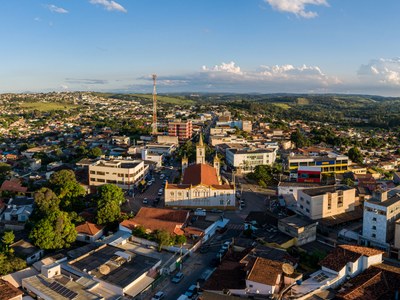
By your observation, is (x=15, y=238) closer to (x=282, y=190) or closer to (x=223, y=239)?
(x=223, y=239)

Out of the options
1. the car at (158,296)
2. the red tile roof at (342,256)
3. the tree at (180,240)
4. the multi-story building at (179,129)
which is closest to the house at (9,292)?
the car at (158,296)

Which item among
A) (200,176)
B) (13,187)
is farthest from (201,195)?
(13,187)

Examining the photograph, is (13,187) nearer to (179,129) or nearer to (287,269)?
(287,269)

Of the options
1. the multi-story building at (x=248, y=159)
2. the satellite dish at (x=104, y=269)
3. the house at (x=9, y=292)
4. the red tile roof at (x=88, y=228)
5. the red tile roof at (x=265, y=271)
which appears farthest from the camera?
the multi-story building at (x=248, y=159)

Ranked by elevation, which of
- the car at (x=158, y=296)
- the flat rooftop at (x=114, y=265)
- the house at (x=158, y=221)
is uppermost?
the house at (x=158, y=221)

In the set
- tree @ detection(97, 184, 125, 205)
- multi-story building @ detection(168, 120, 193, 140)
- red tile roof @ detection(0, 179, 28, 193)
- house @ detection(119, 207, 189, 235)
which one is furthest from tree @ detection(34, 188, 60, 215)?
multi-story building @ detection(168, 120, 193, 140)

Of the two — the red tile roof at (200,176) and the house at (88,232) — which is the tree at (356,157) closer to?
the red tile roof at (200,176)
